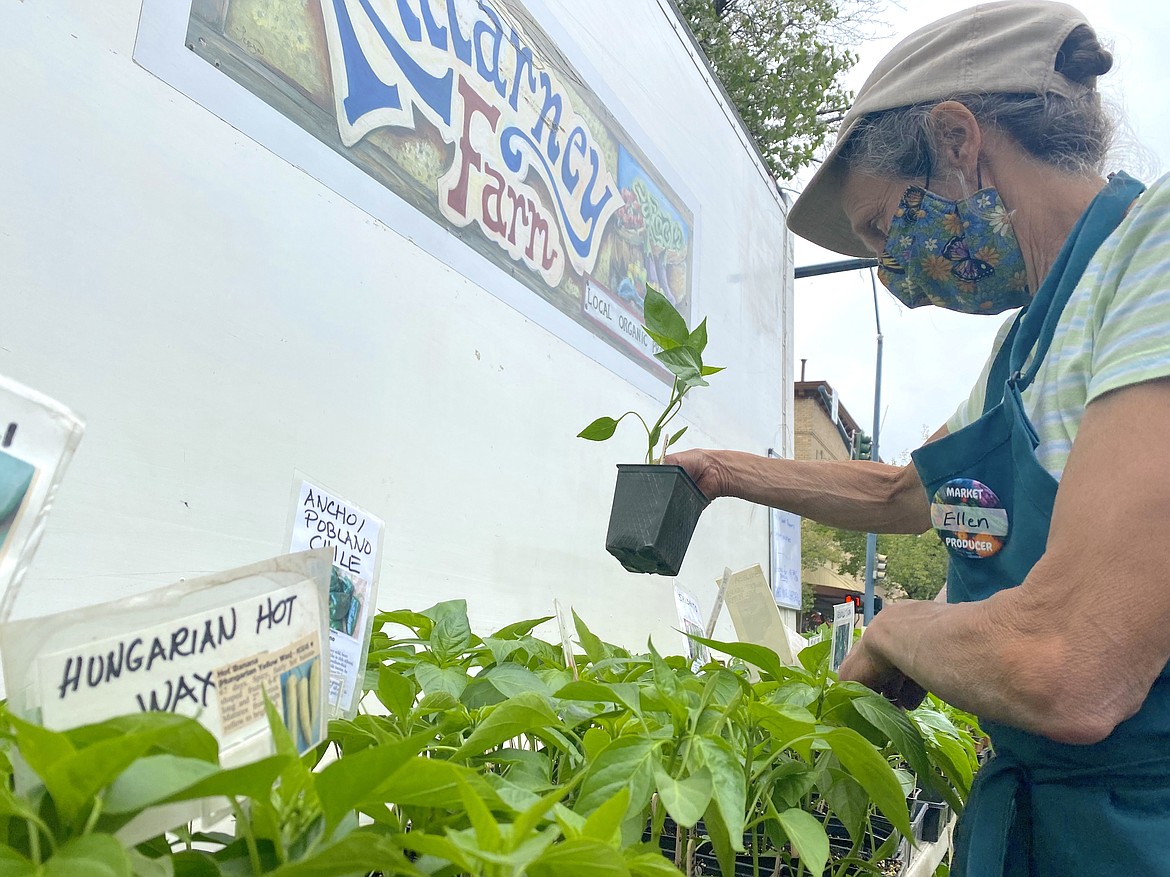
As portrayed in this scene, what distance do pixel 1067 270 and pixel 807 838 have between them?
1.99ft

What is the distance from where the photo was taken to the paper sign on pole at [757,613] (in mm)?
1110

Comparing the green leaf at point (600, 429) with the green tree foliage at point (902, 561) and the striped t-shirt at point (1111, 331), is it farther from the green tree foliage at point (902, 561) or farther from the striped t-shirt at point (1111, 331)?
the green tree foliage at point (902, 561)

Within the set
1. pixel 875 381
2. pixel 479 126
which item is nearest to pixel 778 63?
pixel 875 381

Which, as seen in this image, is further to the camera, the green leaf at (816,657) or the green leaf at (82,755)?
the green leaf at (816,657)

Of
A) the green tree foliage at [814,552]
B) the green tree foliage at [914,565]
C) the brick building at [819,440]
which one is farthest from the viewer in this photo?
the green tree foliage at [914,565]

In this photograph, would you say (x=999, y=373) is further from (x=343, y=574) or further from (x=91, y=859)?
(x=91, y=859)

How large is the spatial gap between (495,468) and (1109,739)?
1.45m

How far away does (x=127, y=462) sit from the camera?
1.15 metres

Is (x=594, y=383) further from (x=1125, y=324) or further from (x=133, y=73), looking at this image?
(x=1125, y=324)

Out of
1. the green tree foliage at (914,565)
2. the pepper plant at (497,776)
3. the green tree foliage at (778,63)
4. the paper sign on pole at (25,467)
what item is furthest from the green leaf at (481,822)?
the green tree foliage at (914,565)

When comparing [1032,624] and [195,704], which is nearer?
[195,704]

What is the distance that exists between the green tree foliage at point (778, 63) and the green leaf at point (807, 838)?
29.7 feet

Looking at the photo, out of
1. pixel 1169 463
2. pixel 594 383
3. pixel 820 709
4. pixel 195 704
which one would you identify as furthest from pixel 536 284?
pixel 195 704

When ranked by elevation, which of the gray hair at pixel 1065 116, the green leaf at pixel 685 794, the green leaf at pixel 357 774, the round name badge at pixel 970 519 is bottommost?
the green leaf at pixel 685 794
